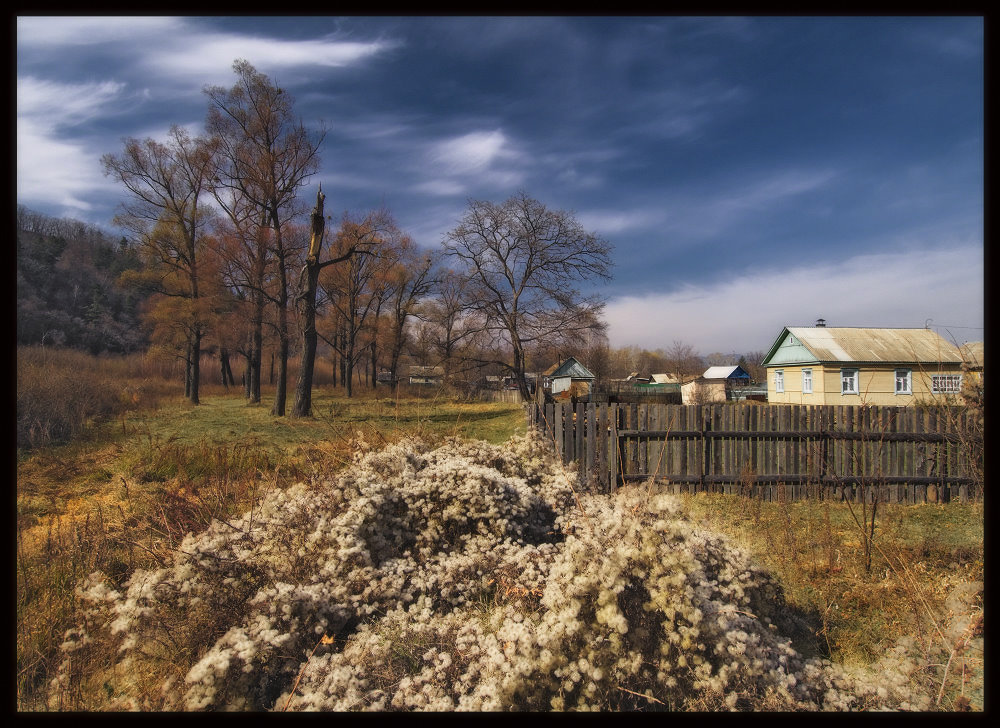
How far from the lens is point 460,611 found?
327 cm

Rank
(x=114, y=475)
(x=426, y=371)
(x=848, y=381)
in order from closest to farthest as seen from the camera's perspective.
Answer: (x=114, y=475) → (x=848, y=381) → (x=426, y=371)

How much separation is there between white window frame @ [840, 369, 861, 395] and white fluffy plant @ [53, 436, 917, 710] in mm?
22559

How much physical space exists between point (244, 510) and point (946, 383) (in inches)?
280

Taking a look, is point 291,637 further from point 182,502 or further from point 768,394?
point 768,394

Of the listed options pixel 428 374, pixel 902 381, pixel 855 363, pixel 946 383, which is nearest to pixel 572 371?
pixel 428 374

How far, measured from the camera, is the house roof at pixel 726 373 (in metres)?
33.0

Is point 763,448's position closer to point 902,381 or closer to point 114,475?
point 114,475

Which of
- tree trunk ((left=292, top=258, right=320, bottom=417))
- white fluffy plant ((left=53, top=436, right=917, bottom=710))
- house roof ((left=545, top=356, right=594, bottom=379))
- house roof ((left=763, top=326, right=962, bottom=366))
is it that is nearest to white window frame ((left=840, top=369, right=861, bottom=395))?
house roof ((left=763, top=326, right=962, bottom=366))

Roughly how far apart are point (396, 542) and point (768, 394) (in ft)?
92.6

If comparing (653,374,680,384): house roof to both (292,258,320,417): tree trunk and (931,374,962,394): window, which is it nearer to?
(292,258,320,417): tree trunk

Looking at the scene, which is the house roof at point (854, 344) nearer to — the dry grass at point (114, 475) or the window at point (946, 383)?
the dry grass at point (114, 475)

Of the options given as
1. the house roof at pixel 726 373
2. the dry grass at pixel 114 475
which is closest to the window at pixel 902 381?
the house roof at pixel 726 373

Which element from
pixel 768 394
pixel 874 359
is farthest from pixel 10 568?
pixel 768 394

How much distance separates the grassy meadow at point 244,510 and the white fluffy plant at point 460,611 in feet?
1.34
